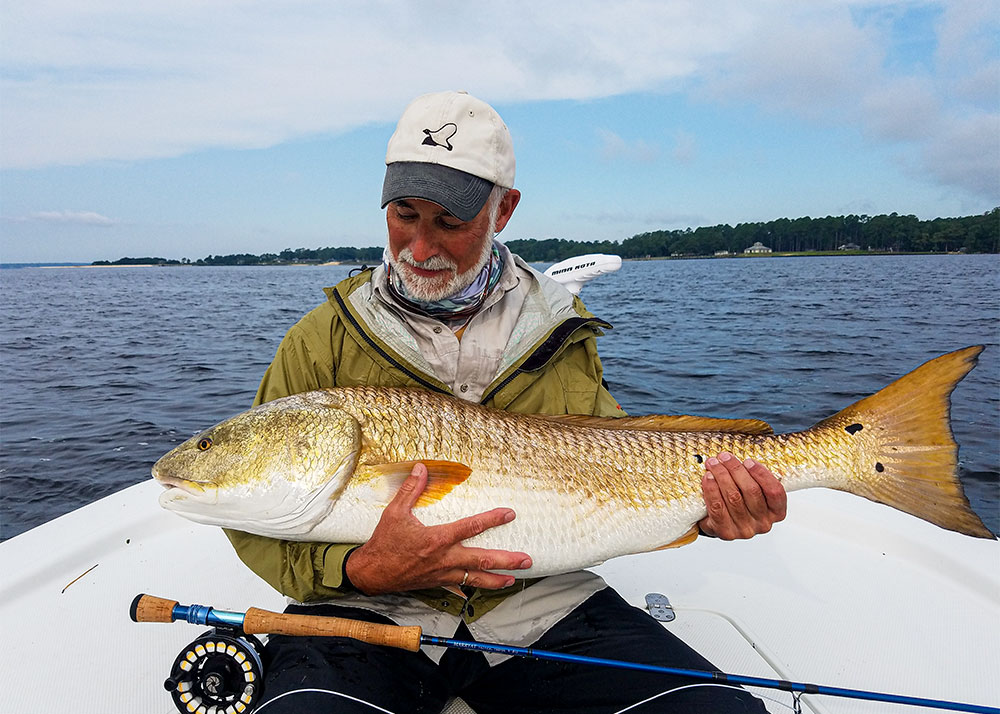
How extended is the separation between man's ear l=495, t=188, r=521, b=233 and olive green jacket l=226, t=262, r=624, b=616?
1.22ft

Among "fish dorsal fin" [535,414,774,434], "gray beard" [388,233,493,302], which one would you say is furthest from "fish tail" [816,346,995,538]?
"gray beard" [388,233,493,302]

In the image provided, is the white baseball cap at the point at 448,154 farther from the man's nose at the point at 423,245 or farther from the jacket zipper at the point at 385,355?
the jacket zipper at the point at 385,355

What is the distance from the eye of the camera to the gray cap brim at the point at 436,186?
2.63m

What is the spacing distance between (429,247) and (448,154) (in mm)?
386

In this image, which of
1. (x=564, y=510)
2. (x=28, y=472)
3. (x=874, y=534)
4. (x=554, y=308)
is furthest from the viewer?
(x=28, y=472)

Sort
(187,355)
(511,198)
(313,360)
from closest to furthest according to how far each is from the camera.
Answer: (313,360), (511,198), (187,355)

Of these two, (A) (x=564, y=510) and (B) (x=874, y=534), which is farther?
(B) (x=874, y=534)

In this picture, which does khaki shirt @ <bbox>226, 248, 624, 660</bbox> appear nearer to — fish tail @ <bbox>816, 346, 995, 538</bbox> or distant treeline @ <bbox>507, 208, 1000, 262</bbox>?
fish tail @ <bbox>816, 346, 995, 538</bbox>

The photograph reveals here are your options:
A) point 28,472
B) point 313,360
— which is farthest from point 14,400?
point 313,360

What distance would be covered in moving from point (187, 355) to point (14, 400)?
553 cm

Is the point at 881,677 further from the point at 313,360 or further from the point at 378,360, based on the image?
the point at 313,360

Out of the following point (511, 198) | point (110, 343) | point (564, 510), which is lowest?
point (110, 343)

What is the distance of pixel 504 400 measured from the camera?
2.91 meters

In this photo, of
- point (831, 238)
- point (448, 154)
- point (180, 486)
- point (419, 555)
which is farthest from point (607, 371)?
point (831, 238)
